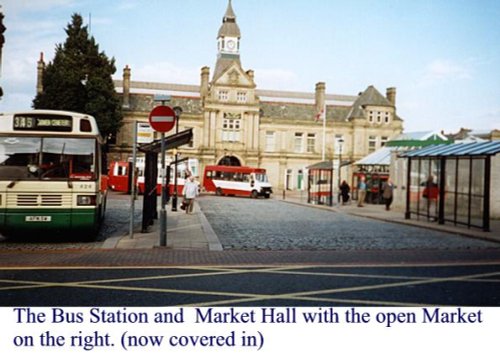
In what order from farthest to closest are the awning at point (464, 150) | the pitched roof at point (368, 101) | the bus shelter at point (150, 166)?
1. the pitched roof at point (368, 101)
2. the awning at point (464, 150)
3. the bus shelter at point (150, 166)

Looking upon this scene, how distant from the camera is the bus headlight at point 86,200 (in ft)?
42.4

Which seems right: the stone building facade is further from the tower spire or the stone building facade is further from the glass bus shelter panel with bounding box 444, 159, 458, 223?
the glass bus shelter panel with bounding box 444, 159, 458, 223

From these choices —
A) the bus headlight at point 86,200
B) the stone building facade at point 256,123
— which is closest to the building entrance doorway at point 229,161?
the stone building facade at point 256,123

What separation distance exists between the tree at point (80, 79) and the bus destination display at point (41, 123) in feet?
137

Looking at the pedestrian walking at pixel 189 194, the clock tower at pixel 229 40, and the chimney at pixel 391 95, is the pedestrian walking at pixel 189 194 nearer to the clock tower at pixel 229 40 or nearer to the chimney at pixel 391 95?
the clock tower at pixel 229 40

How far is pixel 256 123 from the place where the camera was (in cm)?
7025

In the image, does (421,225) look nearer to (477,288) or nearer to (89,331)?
(477,288)

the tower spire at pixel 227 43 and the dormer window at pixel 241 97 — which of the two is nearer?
the dormer window at pixel 241 97

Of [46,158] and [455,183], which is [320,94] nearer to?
[455,183]

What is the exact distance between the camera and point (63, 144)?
13.0m

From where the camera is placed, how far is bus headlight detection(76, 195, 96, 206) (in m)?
12.9

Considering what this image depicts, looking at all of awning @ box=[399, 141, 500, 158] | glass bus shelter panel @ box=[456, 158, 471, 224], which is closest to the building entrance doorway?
awning @ box=[399, 141, 500, 158]

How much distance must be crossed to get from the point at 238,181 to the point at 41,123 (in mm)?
39765

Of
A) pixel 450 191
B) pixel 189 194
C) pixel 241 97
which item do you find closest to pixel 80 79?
pixel 241 97
